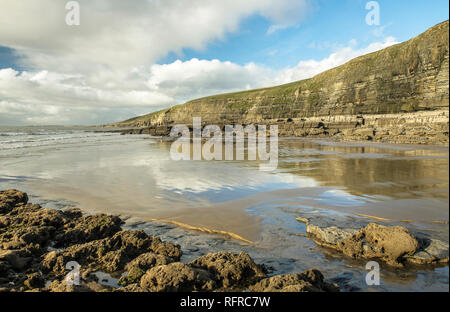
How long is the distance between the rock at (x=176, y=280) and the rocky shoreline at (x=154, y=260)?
0.01 m

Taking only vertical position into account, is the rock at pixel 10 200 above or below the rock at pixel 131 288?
above

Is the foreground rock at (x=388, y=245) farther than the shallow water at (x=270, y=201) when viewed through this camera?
No

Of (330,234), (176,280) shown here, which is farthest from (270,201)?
(176,280)

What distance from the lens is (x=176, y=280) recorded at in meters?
3.64

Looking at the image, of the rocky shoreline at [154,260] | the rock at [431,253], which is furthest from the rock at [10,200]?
the rock at [431,253]

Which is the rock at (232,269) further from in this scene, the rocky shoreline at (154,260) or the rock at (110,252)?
the rock at (110,252)

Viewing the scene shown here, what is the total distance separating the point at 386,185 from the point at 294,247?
216 inches

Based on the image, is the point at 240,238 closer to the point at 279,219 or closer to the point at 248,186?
the point at 279,219

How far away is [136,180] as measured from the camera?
11.3 metres

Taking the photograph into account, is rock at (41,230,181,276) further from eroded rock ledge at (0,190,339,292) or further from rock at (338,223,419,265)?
rock at (338,223,419,265)

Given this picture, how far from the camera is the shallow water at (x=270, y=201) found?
4254 mm

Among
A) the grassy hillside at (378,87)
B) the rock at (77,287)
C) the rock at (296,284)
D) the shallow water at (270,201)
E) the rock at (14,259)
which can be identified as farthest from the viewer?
the grassy hillside at (378,87)

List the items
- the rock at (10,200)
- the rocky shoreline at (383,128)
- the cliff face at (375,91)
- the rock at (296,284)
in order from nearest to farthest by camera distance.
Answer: the rock at (296,284) → the rock at (10,200) → the rocky shoreline at (383,128) → the cliff face at (375,91)

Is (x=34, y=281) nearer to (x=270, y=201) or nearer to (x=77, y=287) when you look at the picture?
(x=77, y=287)
